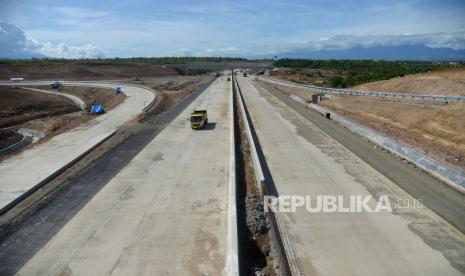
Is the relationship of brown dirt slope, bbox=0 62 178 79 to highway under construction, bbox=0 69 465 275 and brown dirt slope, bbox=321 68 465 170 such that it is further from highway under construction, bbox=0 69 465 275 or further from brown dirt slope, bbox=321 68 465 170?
highway under construction, bbox=0 69 465 275

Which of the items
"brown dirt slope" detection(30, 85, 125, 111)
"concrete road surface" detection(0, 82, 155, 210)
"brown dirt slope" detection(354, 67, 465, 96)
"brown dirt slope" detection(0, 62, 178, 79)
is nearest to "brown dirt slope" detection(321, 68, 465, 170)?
"brown dirt slope" detection(354, 67, 465, 96)

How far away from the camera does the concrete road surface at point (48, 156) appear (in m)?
20.1

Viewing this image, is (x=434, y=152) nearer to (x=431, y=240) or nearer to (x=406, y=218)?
(x=406, y=218)

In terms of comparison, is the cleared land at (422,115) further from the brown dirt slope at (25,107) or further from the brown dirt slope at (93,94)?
the brown dirt slope at (25,107)

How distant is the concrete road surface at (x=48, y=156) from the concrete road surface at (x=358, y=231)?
1301cm

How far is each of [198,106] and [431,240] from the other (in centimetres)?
3946

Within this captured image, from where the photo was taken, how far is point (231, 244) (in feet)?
41.0

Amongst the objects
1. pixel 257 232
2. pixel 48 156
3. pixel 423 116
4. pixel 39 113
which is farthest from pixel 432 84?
pixel 39 113

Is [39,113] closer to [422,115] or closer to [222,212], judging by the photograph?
[222,212]

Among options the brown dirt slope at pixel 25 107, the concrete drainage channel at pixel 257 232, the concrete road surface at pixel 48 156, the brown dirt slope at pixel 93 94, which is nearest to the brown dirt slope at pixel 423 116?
the concrete drainage channel at pixel 257 232

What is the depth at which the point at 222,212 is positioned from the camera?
647 inches

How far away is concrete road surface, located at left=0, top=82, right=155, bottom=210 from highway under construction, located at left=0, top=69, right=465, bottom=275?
149 mm

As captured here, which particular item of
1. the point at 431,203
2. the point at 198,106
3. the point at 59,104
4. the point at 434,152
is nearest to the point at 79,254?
the point at 431,203

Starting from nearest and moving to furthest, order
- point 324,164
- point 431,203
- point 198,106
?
1. point 431,203
2. point 324,164
3. point 198,106
